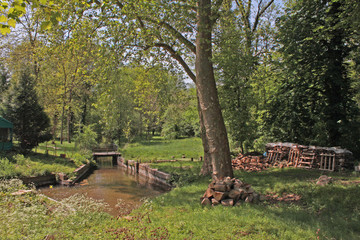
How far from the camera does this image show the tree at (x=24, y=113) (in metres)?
16.1

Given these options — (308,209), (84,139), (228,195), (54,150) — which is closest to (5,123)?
(54,150)

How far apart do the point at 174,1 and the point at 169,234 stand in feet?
25.4

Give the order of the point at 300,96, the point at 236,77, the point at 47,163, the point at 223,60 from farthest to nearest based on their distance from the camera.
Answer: the point at 47,163, the point at 236,77, the point at 300,96, the point at 223,60

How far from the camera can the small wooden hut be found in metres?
15.4

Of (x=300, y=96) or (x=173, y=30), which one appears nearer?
(x=173, y=30)

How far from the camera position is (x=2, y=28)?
3.18m

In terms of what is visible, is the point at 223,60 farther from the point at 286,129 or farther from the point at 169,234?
the point at 169,234

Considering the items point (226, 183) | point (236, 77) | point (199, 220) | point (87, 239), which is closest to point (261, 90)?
point (236, 77)

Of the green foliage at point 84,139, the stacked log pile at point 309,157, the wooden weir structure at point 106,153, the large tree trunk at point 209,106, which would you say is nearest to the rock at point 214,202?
the large tree trunk at point 209,106

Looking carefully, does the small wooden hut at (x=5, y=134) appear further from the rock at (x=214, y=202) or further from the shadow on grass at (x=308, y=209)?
the rock at (x=214, y=202)

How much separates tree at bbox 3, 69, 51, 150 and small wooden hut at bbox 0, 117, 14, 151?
328mm

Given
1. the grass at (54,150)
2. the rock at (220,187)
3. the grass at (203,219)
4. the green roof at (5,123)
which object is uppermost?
the green roof at (5,123)

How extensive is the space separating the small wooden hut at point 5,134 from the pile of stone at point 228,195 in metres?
14.6

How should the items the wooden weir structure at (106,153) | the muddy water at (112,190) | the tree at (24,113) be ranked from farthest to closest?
the wooden weir structure at (106,153)
the tree at (24,113)
the muddy water at (112,190)
